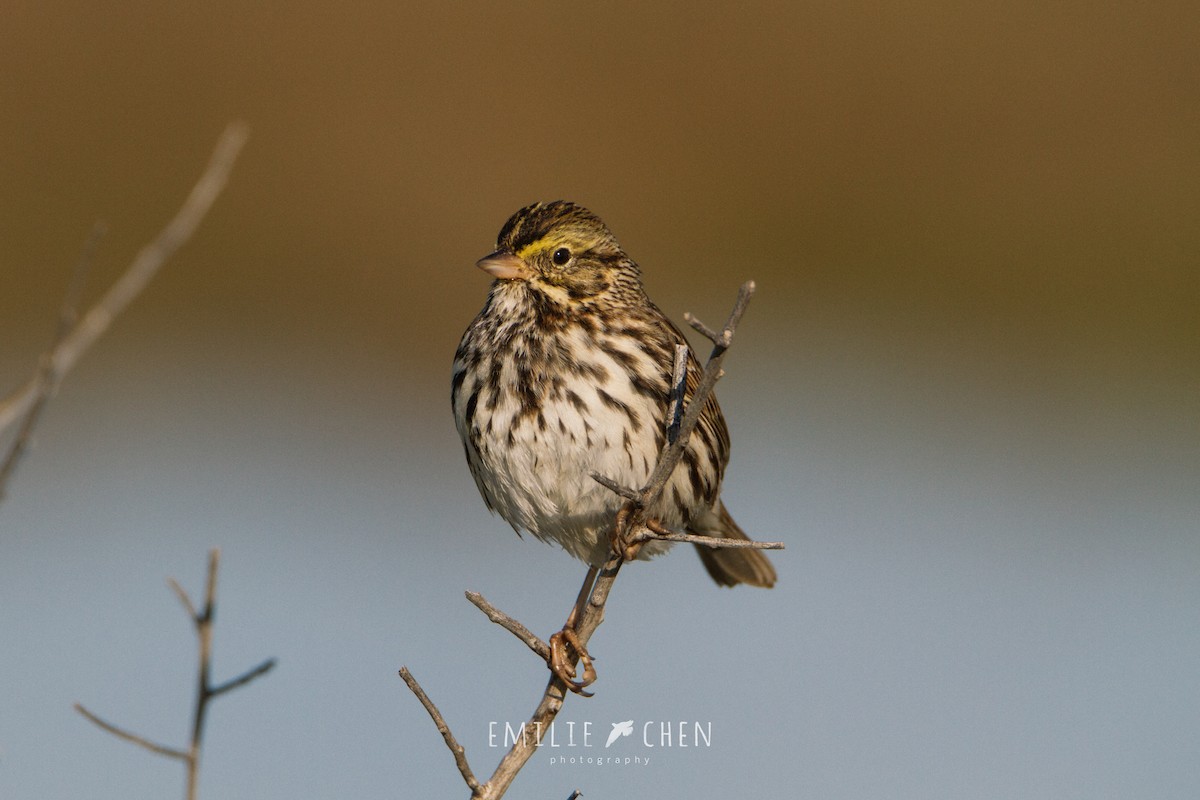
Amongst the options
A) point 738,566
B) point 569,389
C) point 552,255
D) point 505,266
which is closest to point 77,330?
point 569,389

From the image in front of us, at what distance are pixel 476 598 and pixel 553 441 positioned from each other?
4.53 ft

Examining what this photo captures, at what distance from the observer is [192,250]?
1509 centimetres

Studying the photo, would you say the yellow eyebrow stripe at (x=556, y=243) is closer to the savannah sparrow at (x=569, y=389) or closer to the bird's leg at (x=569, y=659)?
the savannah sparrow at (x=569, y=389)

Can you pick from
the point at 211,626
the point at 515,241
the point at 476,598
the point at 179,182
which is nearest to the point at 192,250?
the point at 179,182

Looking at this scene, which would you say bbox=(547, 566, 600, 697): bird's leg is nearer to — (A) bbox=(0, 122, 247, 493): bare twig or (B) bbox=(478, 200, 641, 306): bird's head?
(B) bbox=(478, 200, 641, 306): bird's head

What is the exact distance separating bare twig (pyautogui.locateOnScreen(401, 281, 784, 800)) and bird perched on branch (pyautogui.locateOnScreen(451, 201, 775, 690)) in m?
0.41

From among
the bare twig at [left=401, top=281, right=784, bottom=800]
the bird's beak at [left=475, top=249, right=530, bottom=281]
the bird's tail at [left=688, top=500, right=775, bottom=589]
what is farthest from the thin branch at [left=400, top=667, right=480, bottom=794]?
the bird's tail at [left=688, top=500, right=775, bottom=589]

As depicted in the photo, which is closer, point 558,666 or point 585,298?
point 558,666

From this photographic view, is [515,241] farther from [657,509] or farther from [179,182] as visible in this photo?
[179,182]

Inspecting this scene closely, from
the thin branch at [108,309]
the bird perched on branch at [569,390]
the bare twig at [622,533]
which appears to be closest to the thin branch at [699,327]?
the bare twig at [622,533]

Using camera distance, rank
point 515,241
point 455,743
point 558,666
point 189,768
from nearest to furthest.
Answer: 1. point 189,768
2. point 455,743
3. point 558,666
4. point 515,241

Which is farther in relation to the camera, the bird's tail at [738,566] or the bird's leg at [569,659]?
the bird's tail at [738,566]

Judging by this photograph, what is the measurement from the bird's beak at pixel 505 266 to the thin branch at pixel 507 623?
1565mm

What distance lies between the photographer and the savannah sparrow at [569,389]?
5.17 metres
